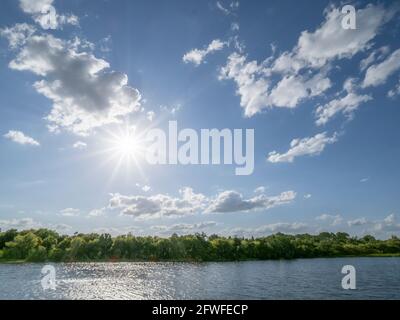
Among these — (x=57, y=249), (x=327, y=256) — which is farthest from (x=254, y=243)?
(x=57, y=249)

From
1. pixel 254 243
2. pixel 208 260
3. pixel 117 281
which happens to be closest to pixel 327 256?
pixel 254 243

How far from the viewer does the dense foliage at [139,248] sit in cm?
12144

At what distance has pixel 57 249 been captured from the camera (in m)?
125

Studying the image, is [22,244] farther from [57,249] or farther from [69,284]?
[69,284]

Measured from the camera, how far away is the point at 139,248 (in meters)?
132

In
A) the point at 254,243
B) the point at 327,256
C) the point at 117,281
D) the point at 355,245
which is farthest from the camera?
the point at 355,245

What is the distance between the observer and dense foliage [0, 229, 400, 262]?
121 m
